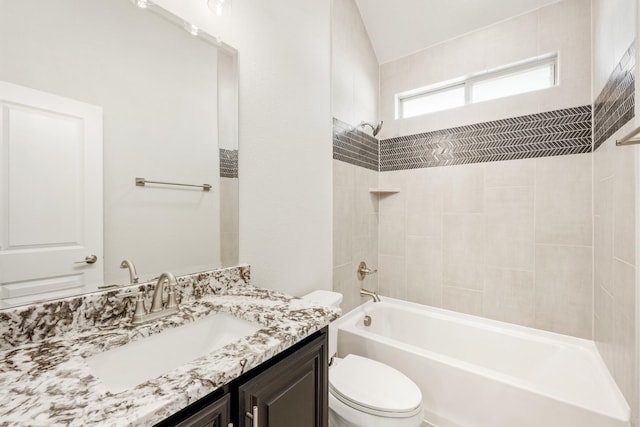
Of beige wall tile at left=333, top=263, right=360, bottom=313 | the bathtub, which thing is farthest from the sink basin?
beige wall tile at left=333, top=263, right=360, bottom=313

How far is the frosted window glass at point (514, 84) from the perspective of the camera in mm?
2064

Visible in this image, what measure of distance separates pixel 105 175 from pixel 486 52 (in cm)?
268

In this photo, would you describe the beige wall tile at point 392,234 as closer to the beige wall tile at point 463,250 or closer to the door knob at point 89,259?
the beige wall tile at point 463,250

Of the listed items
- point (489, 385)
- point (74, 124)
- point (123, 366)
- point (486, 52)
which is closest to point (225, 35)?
point (74, 124)

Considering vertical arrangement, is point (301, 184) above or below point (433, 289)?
above

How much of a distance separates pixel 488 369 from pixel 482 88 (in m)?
2.12

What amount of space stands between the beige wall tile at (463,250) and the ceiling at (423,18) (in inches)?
60.2

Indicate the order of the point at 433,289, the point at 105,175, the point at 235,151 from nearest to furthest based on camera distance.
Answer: the point at 105,175 → the point at 235,151 → the point at 433,289

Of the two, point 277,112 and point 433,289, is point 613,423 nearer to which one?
point 433,289

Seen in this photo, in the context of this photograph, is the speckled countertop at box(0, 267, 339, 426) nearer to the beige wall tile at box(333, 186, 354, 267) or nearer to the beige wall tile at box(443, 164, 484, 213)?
the beige wall tile at box(333, 186, 354, 267)

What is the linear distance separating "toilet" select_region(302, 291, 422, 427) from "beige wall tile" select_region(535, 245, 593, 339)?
4.26 feet

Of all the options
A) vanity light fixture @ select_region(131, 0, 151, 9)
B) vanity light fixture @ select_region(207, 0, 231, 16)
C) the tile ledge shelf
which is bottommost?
the tile ledge shelf

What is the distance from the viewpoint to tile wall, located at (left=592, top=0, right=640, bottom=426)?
3.88 ft

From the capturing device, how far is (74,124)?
0.83 metres
